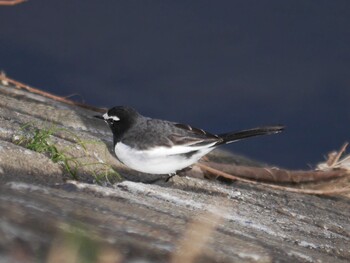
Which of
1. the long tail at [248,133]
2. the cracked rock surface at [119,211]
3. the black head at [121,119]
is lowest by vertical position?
the cracked rock surface at [119,211]

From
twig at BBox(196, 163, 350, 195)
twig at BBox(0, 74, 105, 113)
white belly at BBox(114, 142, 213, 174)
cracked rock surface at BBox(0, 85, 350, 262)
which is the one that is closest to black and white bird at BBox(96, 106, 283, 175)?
white belly at BBox(114, 142, 213, 174)

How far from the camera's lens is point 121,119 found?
15.4 ft

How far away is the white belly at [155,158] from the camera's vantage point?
4383 millimetres

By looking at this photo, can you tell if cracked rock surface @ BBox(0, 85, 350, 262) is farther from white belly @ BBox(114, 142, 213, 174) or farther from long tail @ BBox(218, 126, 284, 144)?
long tail @ BBox(218, 126, 284, 144)

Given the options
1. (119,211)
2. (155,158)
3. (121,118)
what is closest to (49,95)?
(121,118)

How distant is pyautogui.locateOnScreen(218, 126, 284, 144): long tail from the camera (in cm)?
468

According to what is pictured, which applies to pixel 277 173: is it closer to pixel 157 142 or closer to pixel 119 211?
pixel 157 142

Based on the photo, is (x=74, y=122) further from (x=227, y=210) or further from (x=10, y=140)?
(x=227, y=210)

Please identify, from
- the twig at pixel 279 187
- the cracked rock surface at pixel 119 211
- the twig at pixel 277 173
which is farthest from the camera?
the twig at pixel 277 173

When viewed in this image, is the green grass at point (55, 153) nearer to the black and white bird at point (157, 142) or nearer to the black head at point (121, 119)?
the black and white bird at point (157, 142)

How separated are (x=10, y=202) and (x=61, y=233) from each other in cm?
38

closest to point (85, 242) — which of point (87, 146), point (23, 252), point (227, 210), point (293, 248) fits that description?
point (23, 252)

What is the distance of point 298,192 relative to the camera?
548 centimetres

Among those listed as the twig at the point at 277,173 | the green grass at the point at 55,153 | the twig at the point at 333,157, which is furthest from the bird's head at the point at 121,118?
the twig at the point at 333,157
